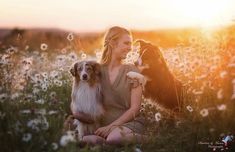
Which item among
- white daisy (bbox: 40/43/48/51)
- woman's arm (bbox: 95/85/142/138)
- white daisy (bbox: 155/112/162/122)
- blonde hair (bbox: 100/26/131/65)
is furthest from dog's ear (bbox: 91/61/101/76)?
white daisy (bbox: 40/43/48/51)

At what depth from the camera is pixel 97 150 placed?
3.44 m

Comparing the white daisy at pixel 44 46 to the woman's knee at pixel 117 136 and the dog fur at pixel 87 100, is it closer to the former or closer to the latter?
the dog fur at pixel 87 100

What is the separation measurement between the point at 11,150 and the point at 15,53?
3.05 feet

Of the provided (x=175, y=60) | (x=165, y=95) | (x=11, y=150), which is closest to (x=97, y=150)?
(x=11, y=150)

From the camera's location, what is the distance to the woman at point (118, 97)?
3.63 meters

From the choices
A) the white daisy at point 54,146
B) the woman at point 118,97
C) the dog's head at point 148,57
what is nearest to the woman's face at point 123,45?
the woman at point 118,97

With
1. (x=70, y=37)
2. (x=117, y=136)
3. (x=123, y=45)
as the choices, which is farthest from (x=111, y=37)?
(x=70, y=37)

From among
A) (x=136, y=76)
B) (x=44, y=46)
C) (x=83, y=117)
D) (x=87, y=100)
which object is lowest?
(x=83, y=117)

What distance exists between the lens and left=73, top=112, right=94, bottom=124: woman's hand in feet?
12.2

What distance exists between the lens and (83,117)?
3.74 metres

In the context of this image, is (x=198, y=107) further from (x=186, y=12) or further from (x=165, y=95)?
(x=186, y=12)

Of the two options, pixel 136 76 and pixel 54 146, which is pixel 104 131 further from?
pixel 54 146

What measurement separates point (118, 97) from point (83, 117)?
0.25 m

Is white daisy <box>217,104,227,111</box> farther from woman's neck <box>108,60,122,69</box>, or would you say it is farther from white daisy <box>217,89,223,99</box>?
woman's neck <box>108,60,122,69</box>
